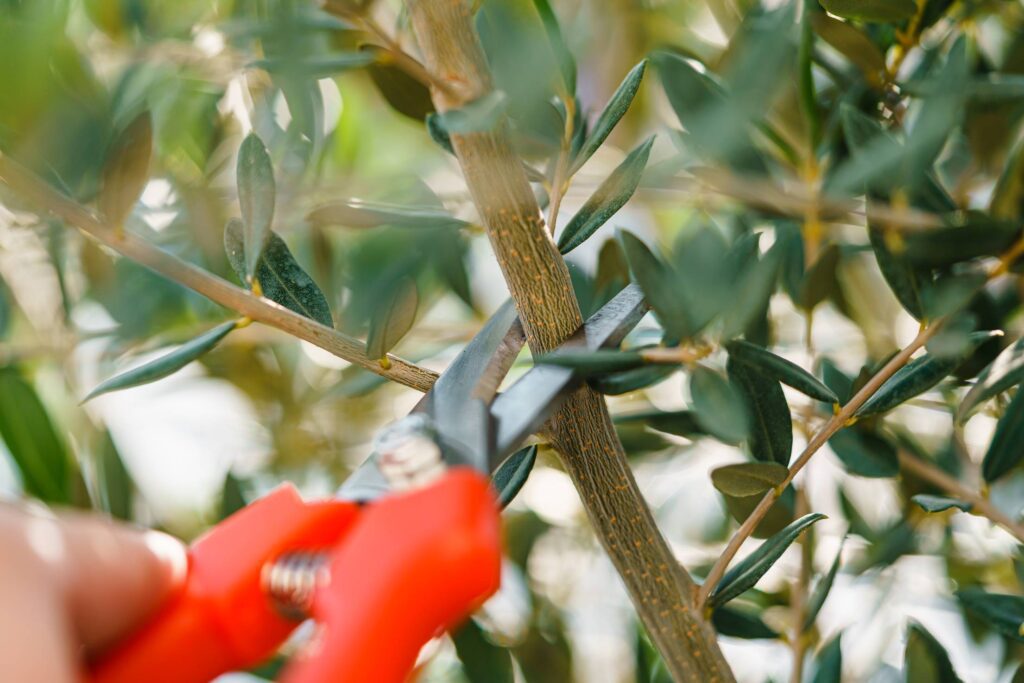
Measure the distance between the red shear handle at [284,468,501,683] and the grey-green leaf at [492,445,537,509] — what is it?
116 millimetres

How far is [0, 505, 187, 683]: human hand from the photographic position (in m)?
0.25

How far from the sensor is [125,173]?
0.44 m

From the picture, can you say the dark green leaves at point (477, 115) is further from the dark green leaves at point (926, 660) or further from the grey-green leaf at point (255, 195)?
the dark green leaves at point (926, 660)

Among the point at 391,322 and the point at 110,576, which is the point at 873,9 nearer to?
the point at 391,322

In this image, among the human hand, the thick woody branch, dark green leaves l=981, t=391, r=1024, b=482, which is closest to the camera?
the human hand

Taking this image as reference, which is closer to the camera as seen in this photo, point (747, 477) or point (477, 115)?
point (477, 115)

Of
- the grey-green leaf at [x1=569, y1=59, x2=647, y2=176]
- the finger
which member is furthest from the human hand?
the grey-green leaf at [x1=569, y1=59, x2=647, y2=176]

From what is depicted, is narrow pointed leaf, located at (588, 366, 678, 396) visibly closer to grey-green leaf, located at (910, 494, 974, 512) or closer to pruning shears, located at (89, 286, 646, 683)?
pruning shears, located at (89, 286, 646, 683)

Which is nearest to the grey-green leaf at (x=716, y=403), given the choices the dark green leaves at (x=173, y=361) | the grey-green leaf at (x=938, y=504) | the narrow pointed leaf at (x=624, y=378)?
the narrow pointed leaf at (x=624, y=378)

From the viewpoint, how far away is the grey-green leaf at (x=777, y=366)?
1.33 feet

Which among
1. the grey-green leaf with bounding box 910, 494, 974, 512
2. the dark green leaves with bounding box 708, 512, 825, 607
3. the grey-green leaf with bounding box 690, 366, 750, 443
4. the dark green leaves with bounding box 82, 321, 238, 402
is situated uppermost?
the grey-green leaf with bounding box 690, 366, 750, 443

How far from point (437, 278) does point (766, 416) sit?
1.05ft

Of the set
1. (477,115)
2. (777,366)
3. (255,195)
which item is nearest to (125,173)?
(255,195)

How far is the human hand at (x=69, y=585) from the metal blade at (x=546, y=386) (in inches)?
4.7
